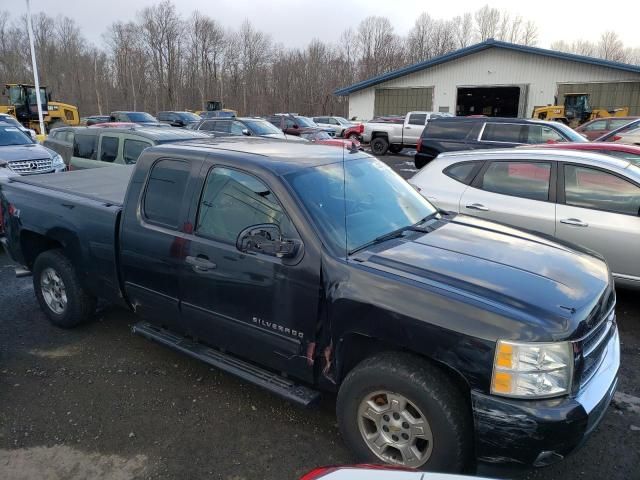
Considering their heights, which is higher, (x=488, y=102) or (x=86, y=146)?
(x=488, y=102)

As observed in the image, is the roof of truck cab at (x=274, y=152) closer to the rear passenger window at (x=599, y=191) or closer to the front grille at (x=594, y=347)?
the front grille at (x=594, y=347)

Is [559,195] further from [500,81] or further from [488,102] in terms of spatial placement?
[488,102]

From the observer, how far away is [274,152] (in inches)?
139

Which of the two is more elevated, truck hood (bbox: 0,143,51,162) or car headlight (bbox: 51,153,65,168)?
truck hood (bbox: 0,143,51,162)

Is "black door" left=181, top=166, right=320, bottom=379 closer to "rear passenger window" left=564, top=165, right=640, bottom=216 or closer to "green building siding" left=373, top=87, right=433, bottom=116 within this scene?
"rear passenger window" left=564, top=165, right=640, bottom=216

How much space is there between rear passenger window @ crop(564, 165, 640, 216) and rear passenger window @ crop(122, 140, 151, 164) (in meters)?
6.87

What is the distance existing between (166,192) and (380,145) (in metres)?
19.2

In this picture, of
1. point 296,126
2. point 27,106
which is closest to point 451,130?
point 296,126

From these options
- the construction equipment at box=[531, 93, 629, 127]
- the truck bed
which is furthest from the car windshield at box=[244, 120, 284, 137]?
the construction equipment at box=[531, 93, 629, 127]

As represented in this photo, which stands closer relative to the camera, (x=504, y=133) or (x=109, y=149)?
(x=109, y=149)

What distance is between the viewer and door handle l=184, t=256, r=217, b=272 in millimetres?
3223

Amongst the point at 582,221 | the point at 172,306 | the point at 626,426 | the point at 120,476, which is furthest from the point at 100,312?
the point at 582,221

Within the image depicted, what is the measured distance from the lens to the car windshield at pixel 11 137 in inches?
415

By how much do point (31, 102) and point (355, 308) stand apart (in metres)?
34.0
